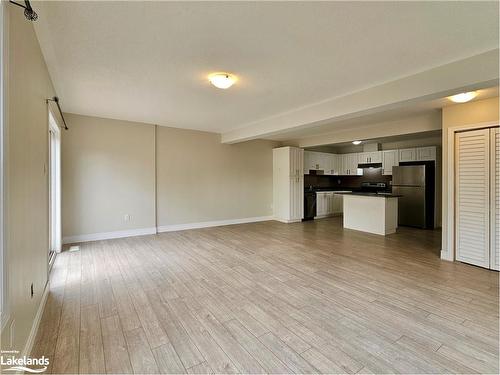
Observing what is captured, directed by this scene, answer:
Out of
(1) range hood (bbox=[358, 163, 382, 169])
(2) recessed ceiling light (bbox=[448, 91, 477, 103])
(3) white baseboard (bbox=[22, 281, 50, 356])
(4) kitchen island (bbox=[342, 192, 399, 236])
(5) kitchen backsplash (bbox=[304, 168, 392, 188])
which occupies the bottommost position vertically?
(3) white baseboard (bbox=[22, 281, 50, 356])

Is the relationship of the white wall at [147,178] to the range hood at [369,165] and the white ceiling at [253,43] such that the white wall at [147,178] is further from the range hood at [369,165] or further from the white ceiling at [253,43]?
the range hood at [369,165]

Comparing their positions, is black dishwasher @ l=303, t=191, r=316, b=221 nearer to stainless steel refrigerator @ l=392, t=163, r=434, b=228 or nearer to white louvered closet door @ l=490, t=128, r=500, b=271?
stainless steel refrigerator @ l=392, t=163, r=434, b=228

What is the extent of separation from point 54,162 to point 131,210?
5.63ft

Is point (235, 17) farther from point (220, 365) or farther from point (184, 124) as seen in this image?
point (184, 124)

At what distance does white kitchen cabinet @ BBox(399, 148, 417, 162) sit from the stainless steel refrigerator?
30cm

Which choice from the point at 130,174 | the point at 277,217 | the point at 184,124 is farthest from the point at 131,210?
the point at 277,217

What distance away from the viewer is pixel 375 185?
294 inches

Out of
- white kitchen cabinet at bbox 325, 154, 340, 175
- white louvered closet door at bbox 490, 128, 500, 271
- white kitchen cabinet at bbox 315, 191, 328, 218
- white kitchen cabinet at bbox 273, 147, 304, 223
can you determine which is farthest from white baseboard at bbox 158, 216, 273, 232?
white louvered closet door at bbox 490, 128, 500, 271

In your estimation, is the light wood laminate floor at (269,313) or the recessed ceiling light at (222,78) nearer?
the light wood laminate floor at (269,313)

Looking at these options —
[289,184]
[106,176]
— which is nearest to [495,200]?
[289,184]

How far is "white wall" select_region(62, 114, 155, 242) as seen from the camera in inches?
180

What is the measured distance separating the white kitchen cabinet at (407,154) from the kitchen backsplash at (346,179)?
29.5 inches

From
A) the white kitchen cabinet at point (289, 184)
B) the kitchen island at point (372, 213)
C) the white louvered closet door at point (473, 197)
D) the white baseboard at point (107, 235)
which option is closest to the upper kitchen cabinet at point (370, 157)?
the kitchen island at point (372, 213)

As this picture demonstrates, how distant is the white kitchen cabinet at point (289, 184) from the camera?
6.87m
